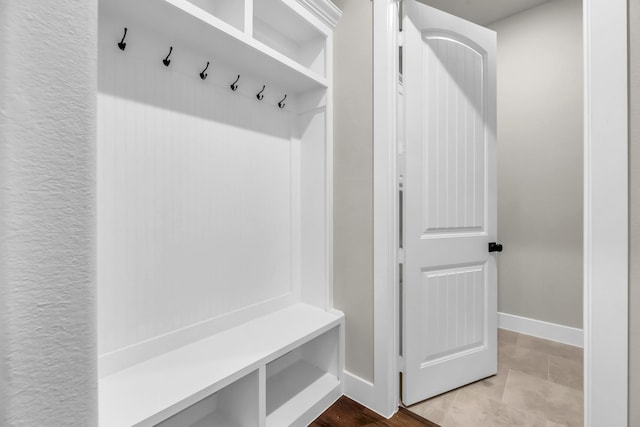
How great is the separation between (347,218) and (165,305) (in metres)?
1.01

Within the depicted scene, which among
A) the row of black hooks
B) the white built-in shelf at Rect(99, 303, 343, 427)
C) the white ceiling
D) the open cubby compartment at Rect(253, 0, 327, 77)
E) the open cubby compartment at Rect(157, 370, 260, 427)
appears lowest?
the open cubby compartment at Rect(157, 370, 260, 427)

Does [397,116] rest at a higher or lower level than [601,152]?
higher

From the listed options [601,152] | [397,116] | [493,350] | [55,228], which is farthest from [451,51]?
[55,228]

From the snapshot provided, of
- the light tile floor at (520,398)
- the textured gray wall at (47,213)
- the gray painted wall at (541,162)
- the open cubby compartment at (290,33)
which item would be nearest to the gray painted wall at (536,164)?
the gray painted wall at (541,162)

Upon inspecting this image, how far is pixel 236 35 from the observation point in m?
1.23

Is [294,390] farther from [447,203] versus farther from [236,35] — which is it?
[236,35]

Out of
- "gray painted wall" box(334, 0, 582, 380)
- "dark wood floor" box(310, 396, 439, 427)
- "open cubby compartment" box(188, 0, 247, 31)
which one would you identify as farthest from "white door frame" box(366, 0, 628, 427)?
"open cubby compartment" box(188, 0, 247, 31)

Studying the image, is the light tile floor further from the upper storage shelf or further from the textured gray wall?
the upper storage shelf

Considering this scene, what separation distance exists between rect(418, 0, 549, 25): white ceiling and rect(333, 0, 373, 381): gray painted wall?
4.23ft

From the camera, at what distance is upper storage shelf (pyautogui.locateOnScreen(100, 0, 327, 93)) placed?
3.53 feet

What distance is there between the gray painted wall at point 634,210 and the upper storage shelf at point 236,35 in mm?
1266

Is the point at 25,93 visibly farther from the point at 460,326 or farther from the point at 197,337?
the point at 460,326

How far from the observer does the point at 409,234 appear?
1.58 metres

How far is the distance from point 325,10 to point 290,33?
241mm
